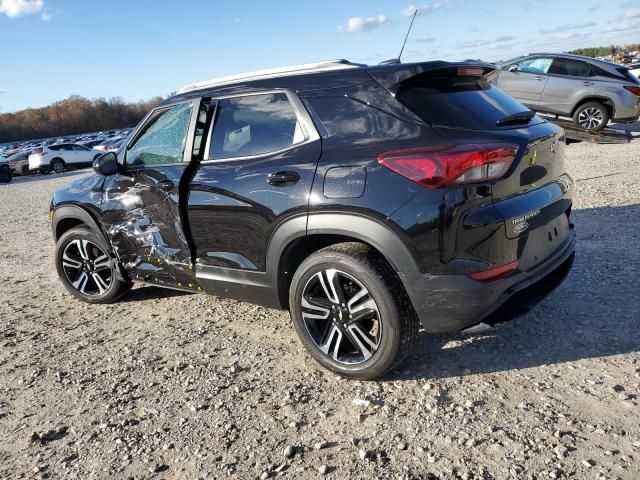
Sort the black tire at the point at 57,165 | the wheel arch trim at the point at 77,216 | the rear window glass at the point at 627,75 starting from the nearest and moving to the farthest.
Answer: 1. the wheel arch trim at the point at 77,216
2. the rear window glass at the point at 627,75
3. the black tire at the point at 57,165

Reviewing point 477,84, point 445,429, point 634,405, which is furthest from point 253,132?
point 634,405

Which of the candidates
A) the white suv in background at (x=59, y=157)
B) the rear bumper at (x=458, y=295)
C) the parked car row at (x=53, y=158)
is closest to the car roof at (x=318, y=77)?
the rear bumper at (x=458, y=295)

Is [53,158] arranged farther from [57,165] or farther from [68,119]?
[68,119]

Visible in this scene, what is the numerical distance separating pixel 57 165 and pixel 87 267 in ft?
81.0

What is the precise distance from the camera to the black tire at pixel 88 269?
15.2ft

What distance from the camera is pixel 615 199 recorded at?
22.3 feet

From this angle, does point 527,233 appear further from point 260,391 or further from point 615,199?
point 615,199

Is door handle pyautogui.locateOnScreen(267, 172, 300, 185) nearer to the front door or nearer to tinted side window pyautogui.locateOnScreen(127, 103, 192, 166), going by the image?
the front door

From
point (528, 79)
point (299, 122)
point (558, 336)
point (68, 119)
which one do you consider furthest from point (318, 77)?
point (68, 119)

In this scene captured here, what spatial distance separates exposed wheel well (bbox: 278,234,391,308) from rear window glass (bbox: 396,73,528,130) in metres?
0.86

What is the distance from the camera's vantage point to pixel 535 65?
12211 millimetres

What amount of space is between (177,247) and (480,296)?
2.26 m

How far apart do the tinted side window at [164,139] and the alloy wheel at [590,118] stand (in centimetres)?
1106

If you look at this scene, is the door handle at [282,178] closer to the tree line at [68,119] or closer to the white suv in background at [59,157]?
the white suv in background at [59,157]
